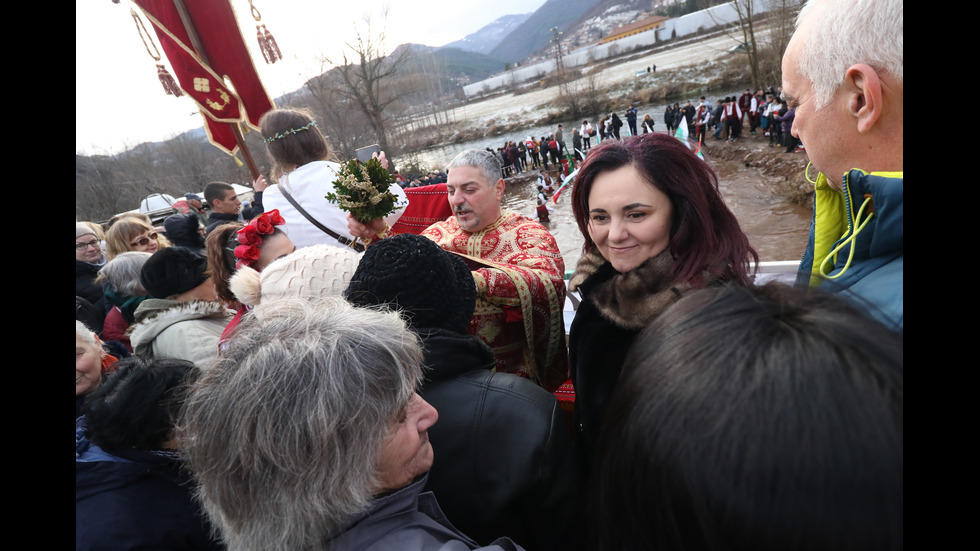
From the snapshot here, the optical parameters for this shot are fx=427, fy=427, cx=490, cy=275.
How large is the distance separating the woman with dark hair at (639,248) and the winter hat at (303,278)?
0.96 meters

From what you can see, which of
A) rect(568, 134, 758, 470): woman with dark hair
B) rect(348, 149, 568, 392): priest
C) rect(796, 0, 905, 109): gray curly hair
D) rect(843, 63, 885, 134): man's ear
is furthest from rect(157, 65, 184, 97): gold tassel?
rect(843, 63, 885, 134): man's ear

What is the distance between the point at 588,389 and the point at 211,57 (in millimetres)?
4161

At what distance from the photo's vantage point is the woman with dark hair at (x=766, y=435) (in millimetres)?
533

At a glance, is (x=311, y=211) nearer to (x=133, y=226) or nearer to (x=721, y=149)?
(x=133, y=226)

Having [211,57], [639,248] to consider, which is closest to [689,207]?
[639,248]

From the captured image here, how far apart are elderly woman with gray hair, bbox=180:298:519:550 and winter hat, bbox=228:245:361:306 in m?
0.69

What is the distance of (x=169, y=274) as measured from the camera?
2326mm

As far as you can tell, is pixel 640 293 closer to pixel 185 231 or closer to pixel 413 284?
pixel 413 284

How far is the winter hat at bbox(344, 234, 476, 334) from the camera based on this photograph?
1.35m

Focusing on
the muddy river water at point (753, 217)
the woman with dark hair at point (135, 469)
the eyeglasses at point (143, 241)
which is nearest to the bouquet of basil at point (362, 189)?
the woman with dark hair at point (135, 469)

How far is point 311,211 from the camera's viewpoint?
264 cm

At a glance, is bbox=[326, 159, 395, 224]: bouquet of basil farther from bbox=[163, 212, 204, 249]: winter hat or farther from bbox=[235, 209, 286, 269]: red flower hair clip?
bbox=[163, 212, 204, 249]: winter hat

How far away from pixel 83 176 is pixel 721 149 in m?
37.8
